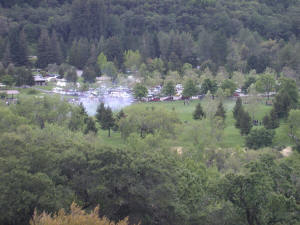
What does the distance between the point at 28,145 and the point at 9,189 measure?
3.01 meters

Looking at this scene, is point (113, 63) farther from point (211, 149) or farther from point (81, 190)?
point (81, 190)

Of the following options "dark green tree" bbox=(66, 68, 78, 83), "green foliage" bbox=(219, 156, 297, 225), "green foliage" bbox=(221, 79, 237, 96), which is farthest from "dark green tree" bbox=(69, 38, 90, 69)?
"green foliage" bbox=(219, 156, 297, 225)

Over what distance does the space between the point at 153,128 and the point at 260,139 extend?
6.39 m

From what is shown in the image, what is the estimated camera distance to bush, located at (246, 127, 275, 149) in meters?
26.6

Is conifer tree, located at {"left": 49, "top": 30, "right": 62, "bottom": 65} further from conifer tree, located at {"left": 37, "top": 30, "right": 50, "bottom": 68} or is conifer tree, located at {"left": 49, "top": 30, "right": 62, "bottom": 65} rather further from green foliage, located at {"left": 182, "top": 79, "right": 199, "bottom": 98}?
green foliage, located at {"left": 182, "top": 79, "right": 199, "bottom": 98}

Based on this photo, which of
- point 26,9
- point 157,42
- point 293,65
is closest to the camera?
point 293,65

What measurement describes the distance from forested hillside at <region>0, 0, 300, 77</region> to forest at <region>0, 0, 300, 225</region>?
0.20 m

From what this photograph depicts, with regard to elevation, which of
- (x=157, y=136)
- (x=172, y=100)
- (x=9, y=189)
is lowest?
(x=172, y=100)

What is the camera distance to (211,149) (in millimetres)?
22641

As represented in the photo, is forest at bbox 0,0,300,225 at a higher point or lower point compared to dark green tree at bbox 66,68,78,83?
higher

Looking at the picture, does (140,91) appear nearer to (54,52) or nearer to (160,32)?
(54,52)

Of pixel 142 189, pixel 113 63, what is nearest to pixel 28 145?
pixel 142 189

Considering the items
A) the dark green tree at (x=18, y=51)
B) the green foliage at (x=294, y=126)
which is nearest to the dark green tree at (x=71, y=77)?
the dark green tree at (x=18, y=51)

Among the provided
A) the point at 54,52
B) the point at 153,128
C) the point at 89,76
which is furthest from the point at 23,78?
the point at 153,128
